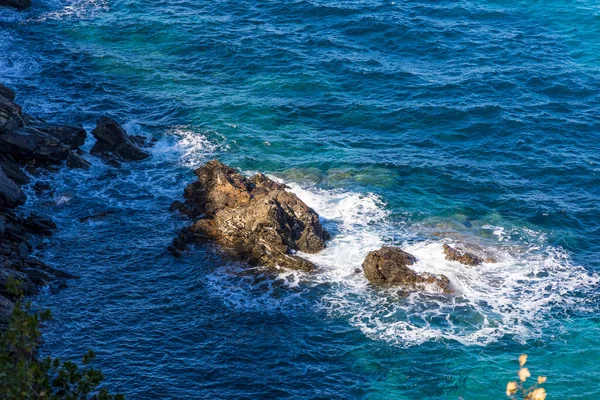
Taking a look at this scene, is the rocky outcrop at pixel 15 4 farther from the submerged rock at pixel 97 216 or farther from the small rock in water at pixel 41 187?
the submerged rock at pixel 97 216

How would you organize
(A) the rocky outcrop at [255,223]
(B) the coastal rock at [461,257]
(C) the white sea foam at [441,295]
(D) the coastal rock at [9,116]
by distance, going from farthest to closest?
1. (D) the coastal rock at [9,116]
2. (B) the coastal rock at [461,257]
3. (A) the rocky outcrop at [255,223]
4. (C) the white sea foam at [441,295]

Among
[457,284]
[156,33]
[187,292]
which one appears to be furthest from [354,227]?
[156,33]

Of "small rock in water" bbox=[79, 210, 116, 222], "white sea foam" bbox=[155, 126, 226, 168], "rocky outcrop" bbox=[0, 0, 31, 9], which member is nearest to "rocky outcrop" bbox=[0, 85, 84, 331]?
"small rock in water" bbox=[79, 210, 116, 222]

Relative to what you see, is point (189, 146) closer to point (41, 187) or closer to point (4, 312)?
point (41, 187)

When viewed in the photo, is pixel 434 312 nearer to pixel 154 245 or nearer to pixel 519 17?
pixel 154 245

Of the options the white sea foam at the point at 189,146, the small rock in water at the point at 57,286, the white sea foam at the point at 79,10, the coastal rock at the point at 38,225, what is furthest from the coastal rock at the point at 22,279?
the white sea foam at the point at 79,10

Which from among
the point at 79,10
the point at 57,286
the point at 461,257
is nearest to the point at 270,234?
the point at 461,257
